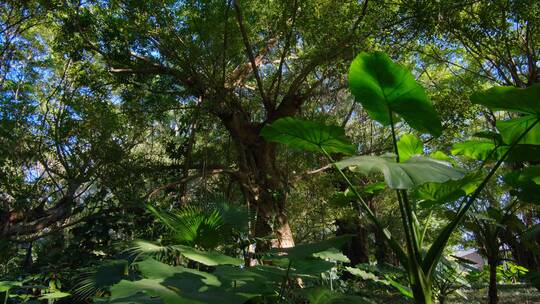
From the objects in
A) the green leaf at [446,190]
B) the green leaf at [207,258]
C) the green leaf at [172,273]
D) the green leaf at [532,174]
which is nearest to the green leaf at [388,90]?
the green leaf at [446,190]

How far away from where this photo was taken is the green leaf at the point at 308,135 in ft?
6.10

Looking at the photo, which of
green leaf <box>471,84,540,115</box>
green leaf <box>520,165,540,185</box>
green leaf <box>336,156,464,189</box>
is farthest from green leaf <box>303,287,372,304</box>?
green leaf <box>520,165,540,185</box>

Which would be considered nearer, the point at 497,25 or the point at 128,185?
the point at 497,25

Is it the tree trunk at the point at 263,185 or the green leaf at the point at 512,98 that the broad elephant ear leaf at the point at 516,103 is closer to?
the green leaf at the point at 512,98

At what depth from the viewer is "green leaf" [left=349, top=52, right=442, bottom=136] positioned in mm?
1699

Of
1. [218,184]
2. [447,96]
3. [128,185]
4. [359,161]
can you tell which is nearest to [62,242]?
[128,185]

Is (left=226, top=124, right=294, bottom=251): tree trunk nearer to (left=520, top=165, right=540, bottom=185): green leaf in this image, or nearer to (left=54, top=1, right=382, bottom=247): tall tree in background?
(left=54, top=1, right=382, bottom=247): tall tree in background

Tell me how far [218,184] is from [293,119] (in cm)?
647

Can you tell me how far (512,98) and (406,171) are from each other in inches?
24.6

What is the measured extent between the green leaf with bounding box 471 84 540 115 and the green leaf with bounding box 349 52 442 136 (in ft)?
0.68

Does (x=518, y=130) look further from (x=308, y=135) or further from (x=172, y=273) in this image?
(x=172, y=273)

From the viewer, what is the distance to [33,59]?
9.00 m

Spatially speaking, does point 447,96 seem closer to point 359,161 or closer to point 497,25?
point 497,25

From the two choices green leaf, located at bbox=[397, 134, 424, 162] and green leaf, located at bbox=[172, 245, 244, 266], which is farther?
green leaf, located at bbox=[397, 134, 424, 162]
